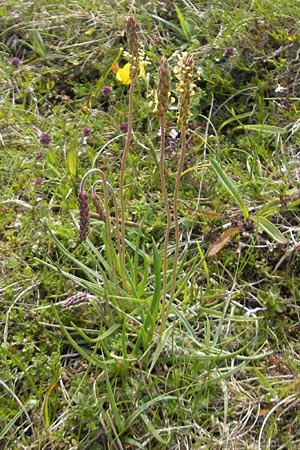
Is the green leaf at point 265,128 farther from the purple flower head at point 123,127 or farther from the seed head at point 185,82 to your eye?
the seed head at point 185,82

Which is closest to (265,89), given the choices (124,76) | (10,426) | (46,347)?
(124,76)

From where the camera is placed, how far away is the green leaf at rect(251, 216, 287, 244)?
2.65 meters

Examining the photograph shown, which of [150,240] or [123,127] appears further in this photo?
[123,127]

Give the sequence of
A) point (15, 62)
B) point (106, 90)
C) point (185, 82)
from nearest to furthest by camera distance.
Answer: point (185, 82)
point (106, 90)
point (15, 62)

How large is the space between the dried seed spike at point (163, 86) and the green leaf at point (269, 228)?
106cm

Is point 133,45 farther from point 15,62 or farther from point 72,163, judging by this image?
point 15,62

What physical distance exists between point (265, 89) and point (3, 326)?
177cm

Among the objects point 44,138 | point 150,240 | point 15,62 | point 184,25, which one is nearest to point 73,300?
point 150,240

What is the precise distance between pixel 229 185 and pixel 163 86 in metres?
1.14

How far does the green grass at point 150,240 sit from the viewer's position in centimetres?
216

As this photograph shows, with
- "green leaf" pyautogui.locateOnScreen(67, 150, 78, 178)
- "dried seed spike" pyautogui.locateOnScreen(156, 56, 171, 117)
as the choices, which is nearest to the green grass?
"green leaf" pyautogui.locateOnScreen(67, 150, 78, 178)

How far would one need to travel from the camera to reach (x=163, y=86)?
168 cm

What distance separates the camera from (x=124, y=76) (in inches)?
131

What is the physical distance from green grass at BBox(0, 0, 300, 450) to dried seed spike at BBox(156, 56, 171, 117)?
0.13 metres
